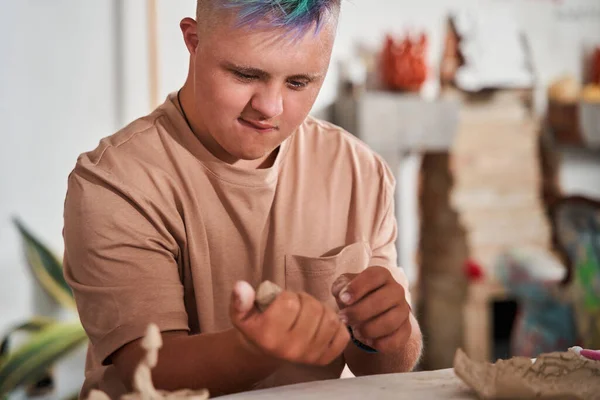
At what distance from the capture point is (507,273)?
327 centimetres

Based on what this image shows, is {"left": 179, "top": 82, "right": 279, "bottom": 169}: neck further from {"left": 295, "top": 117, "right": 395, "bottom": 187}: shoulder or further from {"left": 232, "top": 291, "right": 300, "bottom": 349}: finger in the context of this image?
{"left": 232, "top": 291, "right": 300, "bottom": 349}: finger

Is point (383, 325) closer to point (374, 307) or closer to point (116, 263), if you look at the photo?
point (374, 307)

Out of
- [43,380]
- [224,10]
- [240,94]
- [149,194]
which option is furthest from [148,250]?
[43,380]

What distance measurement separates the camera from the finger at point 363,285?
3.40ft

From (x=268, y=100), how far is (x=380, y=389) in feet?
1.50

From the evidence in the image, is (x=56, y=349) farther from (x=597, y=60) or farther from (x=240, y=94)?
(x=597, y=60)

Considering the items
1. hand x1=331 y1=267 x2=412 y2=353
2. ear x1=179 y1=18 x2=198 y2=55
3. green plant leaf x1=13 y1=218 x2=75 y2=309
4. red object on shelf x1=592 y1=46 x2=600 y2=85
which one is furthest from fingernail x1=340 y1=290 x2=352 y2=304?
red object on shelf x1=592 y1=46 x2=600 y2=85

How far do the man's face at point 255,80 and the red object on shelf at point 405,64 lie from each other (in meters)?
2.51

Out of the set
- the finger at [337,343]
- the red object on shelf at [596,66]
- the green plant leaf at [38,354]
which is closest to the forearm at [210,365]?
the finger at [337,343]

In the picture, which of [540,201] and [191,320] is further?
[540,201]

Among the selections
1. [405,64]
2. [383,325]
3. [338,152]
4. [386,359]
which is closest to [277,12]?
[338,152]

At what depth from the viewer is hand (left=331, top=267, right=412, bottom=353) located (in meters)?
1.04

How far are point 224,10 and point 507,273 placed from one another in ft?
8.23

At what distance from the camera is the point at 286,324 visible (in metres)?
0.82
